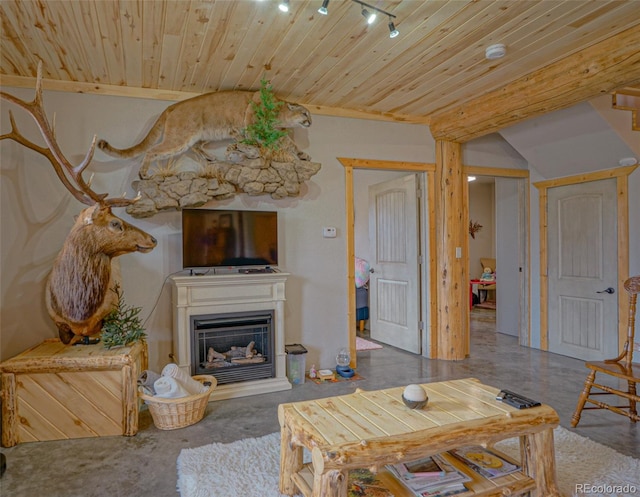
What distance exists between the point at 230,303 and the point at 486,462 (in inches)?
91.7

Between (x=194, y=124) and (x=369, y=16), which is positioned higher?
(x=369, y=16)

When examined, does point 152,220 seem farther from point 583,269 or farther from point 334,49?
point 583,269

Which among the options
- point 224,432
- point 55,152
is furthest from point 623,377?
point 55,152

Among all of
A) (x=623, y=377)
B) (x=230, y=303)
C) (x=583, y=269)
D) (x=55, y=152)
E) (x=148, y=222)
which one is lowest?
(x=623, y=377)

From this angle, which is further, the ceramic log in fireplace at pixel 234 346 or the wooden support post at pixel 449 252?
the wooden support post at pixel 449 252

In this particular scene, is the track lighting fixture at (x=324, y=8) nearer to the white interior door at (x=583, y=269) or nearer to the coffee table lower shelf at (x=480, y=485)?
the coffee table lower shelf at (x=480, y=485)

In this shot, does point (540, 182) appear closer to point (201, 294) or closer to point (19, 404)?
point (201, 294)

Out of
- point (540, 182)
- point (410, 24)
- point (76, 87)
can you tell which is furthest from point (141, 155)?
point (540, 182)

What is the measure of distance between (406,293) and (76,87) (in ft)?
13.2

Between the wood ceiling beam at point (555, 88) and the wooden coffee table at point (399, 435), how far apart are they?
2419 millimetres

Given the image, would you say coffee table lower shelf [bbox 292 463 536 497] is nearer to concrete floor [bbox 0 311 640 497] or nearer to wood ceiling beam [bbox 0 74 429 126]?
concrete floor [bbox 0 311 640 497]

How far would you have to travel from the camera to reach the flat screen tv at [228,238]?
364cm

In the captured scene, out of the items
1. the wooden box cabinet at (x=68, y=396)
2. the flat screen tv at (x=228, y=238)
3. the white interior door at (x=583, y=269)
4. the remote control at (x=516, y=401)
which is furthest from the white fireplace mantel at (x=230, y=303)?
the white interior door at (x=583, y=269)

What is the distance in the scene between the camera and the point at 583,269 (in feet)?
15.3
